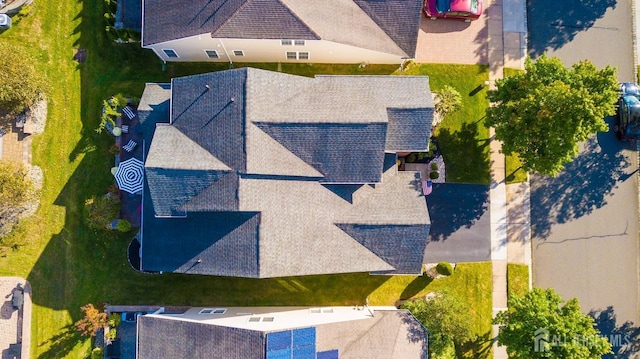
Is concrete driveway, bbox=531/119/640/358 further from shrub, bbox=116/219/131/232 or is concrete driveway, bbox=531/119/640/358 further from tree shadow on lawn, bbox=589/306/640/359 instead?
shrub, bbox=116/219/131/232

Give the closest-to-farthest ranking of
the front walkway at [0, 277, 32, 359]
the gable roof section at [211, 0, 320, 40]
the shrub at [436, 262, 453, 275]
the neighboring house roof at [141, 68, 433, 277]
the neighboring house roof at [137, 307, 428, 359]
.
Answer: the neighboring house roof at [137, 307, 428, 359], the neighboring house roof at [141, 68, 433, 277], the gable roof section at [211, 0, 320, 40], the shrub at [436, 262, 453, 275], the front walkway at [0, 277, 32, 359]

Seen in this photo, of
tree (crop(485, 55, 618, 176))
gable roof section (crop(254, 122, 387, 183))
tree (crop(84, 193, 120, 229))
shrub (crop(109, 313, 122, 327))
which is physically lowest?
shrub (crop(109, 313, 122, 327))

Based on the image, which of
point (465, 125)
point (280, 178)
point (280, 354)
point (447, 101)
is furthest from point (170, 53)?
point (465, 125)

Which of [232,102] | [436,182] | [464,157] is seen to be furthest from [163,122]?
[464,157]

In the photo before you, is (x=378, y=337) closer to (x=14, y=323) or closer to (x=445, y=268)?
(x=445, y=268)

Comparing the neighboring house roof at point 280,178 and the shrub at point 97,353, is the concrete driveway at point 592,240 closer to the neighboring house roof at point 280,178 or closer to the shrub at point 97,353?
the neighboring house roof at point 280,178

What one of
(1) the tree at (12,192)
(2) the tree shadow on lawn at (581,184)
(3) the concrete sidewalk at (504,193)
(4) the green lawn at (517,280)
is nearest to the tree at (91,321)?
(1) the tree at (12,192)

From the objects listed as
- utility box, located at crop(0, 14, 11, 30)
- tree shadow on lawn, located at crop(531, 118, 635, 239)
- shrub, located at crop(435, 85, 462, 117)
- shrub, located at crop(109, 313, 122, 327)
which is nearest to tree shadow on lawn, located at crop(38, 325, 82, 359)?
shrub, located at crop(109, 313, 122, 327)
